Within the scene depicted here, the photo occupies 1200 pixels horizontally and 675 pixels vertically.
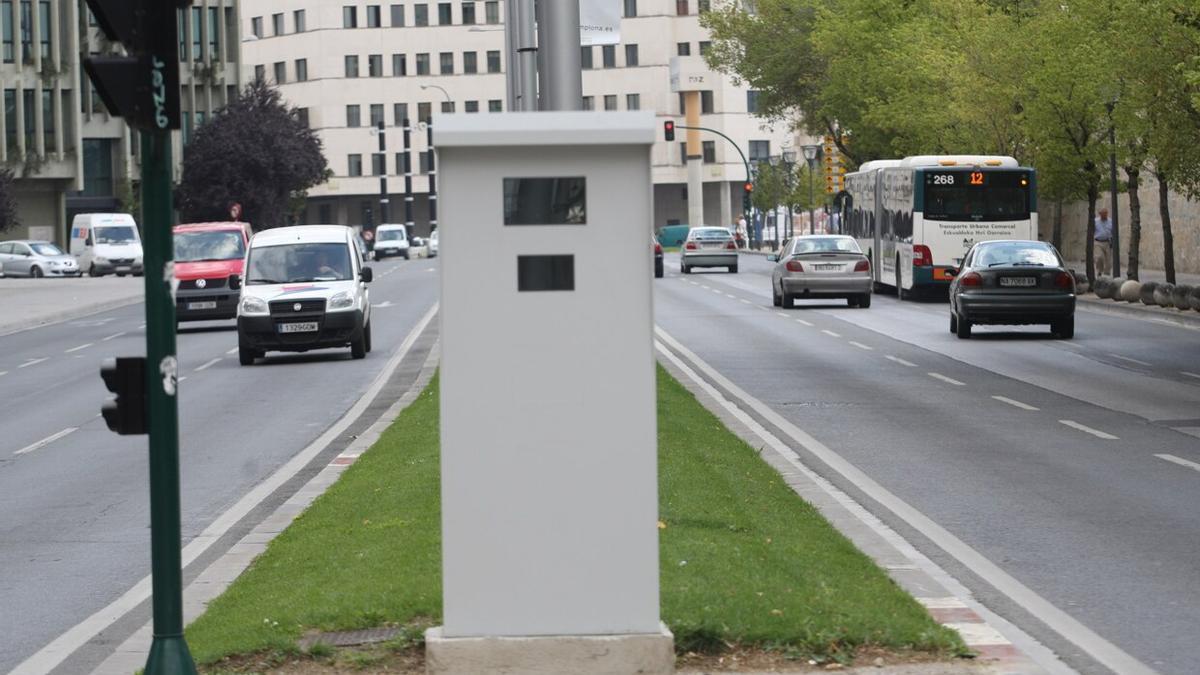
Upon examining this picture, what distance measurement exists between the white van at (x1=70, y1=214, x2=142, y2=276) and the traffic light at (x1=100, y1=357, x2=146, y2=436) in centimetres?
8013

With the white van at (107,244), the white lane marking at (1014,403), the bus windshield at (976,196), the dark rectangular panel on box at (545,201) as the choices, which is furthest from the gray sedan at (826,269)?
the white van at (107,244)

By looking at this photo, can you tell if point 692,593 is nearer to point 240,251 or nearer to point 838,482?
point 838,482

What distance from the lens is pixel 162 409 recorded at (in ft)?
22.5

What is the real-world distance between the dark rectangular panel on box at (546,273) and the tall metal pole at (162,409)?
1.18 meters

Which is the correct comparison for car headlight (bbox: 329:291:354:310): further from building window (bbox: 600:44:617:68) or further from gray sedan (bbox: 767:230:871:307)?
building window (bbox: 600:44:617:68)

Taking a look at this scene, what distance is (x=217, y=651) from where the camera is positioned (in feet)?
26.6

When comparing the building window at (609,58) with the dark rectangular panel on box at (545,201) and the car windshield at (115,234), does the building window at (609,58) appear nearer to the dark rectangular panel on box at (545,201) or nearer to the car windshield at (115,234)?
the car windshield at (115,234)

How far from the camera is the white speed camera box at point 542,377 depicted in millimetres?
7023

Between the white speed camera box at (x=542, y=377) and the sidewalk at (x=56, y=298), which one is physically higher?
the white speed camera box at (x=542, y=377)

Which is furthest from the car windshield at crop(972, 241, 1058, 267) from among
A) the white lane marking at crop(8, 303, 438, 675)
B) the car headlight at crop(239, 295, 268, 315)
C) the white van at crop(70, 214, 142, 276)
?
the white van at crop(70, 214, 142, 276)

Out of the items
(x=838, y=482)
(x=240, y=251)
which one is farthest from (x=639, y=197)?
(x=240, y=251)

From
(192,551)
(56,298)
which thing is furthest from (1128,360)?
(56,298)

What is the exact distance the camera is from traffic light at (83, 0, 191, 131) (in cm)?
670

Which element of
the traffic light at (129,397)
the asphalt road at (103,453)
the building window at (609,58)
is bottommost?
the asphalt road at (103,453)
